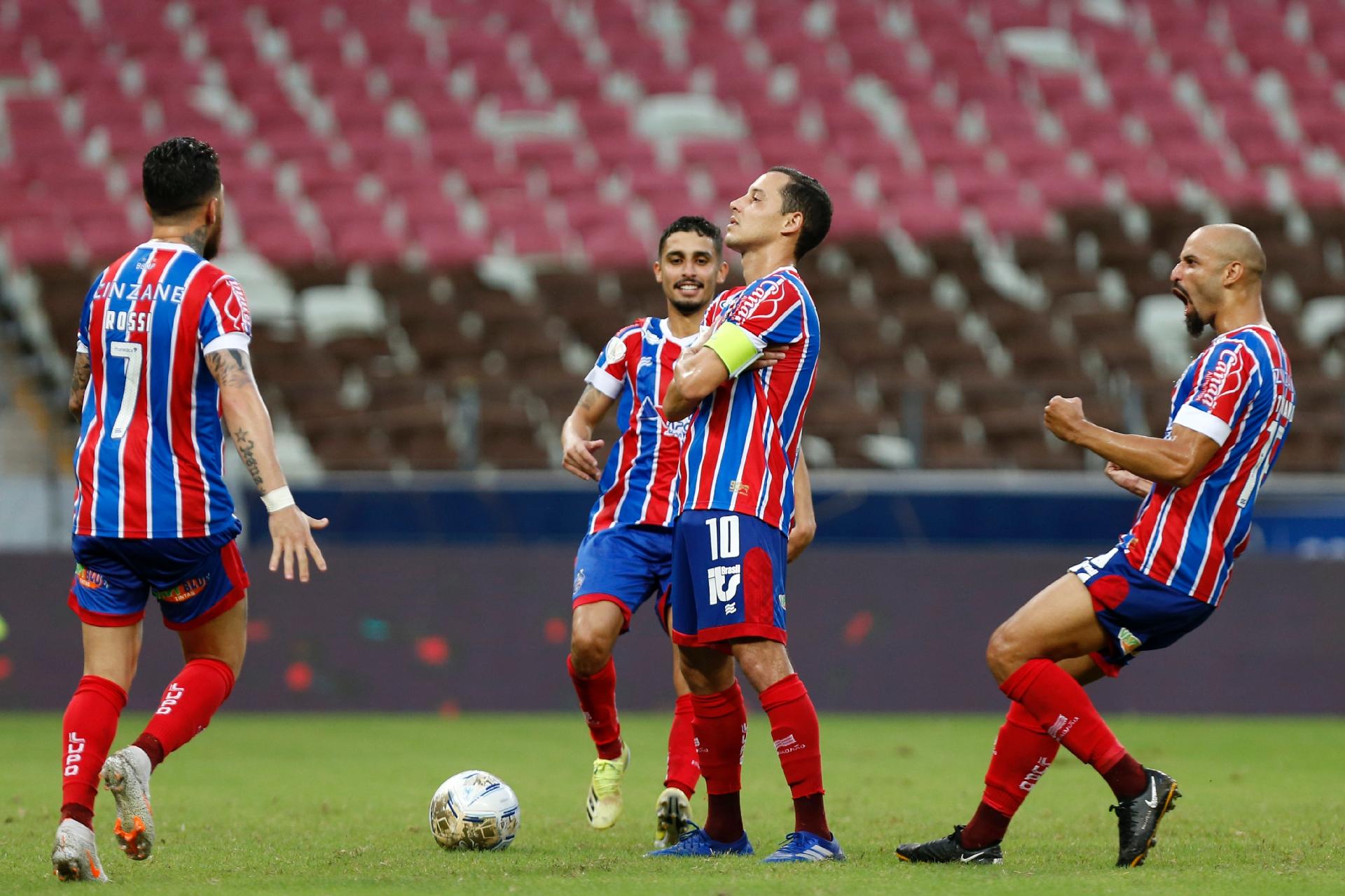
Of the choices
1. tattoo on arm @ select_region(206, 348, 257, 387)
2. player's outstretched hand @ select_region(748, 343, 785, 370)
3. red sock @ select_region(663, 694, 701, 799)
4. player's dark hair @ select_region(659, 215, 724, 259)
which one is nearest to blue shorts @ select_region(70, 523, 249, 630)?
tattoo on arm @ select_region(206, 348, 257, 387)

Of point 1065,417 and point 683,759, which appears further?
point 683,759

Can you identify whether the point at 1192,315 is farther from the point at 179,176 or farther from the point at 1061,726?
the point at 179,176

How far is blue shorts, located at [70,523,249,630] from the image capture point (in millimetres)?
4762

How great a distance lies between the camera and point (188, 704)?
15.8 feet

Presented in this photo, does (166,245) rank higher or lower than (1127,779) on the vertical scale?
higher

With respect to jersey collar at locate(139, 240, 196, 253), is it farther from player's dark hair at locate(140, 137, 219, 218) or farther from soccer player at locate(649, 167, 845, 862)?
soccer player at locate(649, 167, 845, 862)

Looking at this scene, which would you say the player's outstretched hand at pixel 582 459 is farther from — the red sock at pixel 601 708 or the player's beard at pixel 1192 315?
the player's beard at pixel 1192 315

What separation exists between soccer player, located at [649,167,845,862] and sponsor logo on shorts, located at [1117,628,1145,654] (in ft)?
3.18

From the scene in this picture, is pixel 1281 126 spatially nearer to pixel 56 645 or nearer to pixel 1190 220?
pixel 1190 220

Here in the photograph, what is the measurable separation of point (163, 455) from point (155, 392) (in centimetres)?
18

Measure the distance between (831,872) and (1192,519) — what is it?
5.01ft

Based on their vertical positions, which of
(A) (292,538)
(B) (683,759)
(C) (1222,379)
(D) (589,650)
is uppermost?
(C) (1222,379)

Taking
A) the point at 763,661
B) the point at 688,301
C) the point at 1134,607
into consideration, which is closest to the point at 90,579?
the point at 763,661

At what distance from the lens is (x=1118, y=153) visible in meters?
18.5
